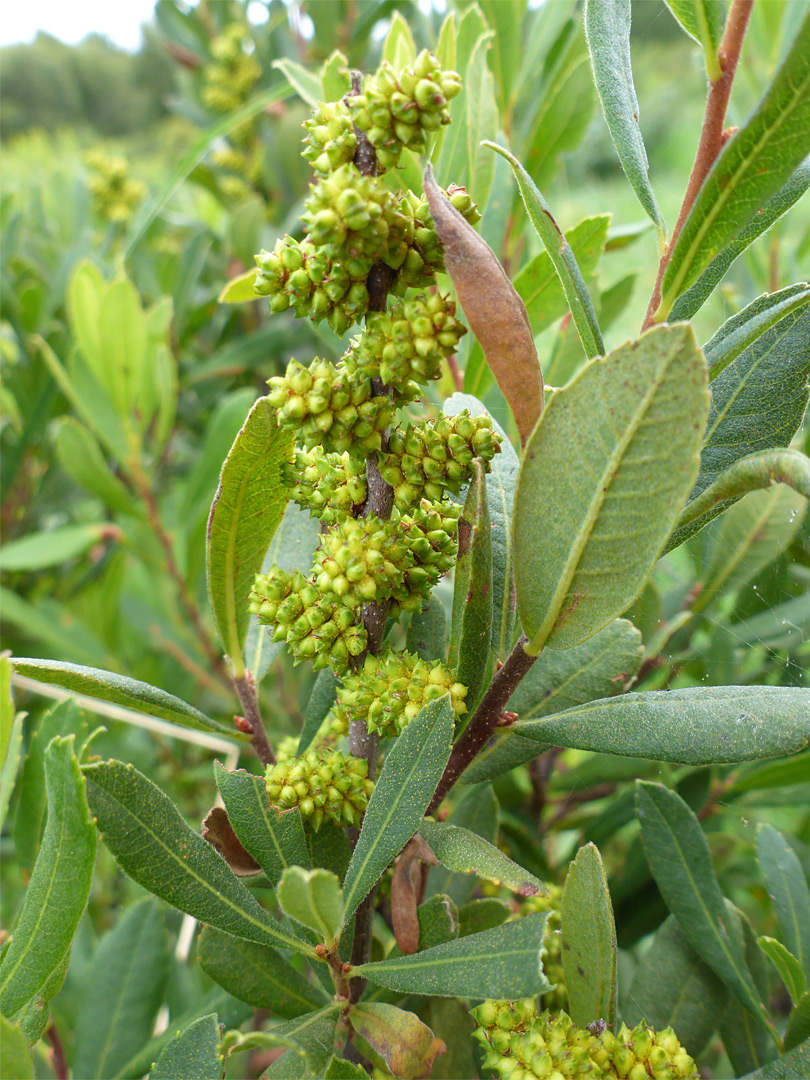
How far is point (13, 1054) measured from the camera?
1.68 ft

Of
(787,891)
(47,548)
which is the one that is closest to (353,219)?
(787,891)

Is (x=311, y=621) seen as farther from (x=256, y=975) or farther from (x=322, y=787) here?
(x=256, y=975)

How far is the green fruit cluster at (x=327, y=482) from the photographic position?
60 cm

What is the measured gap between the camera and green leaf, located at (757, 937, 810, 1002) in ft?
2.22

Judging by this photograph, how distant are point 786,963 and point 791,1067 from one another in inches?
3.0

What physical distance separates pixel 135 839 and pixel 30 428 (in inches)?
55.2

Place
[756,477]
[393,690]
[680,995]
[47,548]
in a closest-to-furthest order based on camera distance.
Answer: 1. [756,477]
2. [393,690]
3. [680,995]
4. [47,548]

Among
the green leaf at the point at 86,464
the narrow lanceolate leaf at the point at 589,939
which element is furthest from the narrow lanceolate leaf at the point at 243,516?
the green leaf at the point at 86,464

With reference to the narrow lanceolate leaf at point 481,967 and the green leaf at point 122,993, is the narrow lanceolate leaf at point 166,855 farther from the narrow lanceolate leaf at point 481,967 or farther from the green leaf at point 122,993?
the green leaf at point 122,993

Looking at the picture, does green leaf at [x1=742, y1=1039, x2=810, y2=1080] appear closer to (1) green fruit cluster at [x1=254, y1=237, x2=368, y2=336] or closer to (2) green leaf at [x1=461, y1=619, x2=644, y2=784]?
(2) green leaf at [x1=461, y1=619, x2=644, y2=784]

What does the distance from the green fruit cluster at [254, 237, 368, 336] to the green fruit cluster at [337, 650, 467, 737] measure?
0.80ft

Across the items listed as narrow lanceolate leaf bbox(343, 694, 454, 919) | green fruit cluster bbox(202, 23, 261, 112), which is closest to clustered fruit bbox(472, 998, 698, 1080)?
narrow lanceolate leaf bbox(343, 694, 454, 919)

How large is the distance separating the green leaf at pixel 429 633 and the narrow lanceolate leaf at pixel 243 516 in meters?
0.15

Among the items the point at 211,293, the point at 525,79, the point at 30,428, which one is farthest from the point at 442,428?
the point at 211,293
